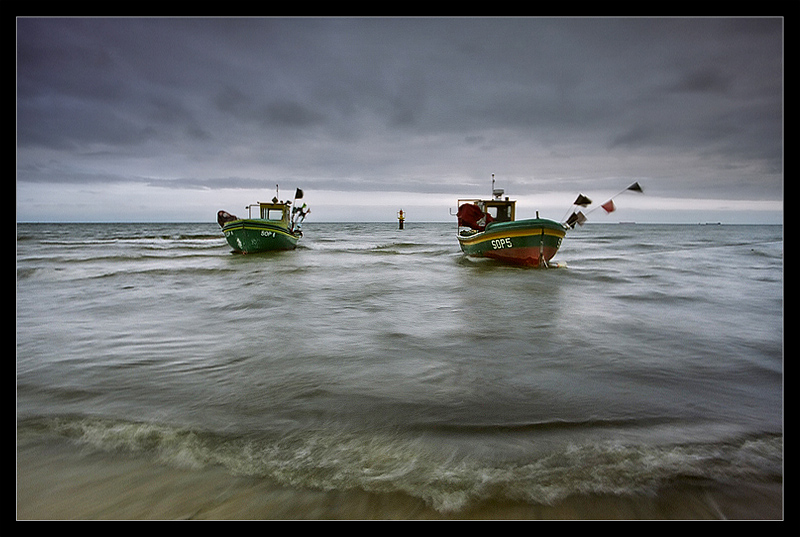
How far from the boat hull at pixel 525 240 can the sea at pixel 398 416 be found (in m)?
8.04

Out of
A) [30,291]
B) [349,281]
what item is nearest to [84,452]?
[349,281]

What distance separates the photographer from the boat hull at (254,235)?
24.6 m

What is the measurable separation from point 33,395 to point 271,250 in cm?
2385

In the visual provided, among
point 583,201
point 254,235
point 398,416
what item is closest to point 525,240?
point 583,201

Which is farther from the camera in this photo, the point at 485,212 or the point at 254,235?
the point at 254,235

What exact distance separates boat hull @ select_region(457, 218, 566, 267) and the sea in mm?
8044

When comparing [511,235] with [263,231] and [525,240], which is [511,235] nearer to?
[525,240]

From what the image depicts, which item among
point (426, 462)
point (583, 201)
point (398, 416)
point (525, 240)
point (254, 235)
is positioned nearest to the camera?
point (426, 462)

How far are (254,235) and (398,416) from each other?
23304 millimetres

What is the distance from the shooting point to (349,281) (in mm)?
16094

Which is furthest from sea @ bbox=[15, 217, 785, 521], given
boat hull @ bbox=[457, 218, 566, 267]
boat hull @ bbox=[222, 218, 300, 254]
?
boat hull @ bbox=[222, 218, 300, 254]

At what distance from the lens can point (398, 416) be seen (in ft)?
12.8
